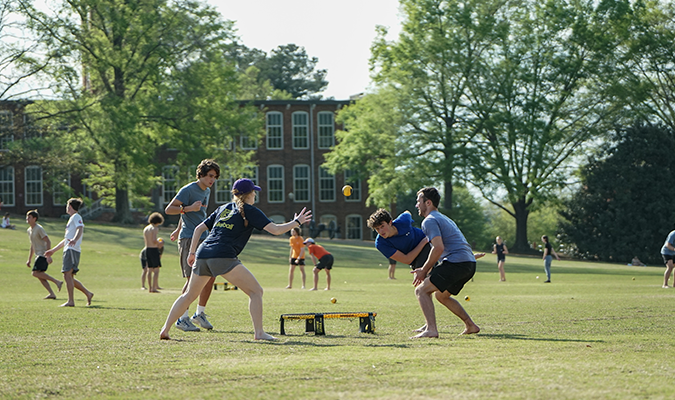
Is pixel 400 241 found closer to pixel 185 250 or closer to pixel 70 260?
pixel 185 250


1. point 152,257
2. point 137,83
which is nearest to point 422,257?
point 152,257

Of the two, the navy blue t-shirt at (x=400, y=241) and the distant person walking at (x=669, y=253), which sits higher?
the navy blue t-shirt at (x=400, y=241)

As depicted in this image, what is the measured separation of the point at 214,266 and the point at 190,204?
203 centimetres

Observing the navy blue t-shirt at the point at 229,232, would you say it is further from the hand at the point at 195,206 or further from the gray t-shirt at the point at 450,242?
the gray t-shirt at the point at 450,242

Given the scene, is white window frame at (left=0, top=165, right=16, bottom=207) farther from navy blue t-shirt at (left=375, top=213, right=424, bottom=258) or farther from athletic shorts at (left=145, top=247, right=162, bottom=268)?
navy blue t-shirt at (left=375, top=213, right=424, bottom=258)

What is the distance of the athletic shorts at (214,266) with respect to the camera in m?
8.06

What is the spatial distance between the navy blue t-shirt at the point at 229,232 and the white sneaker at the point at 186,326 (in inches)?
67.4

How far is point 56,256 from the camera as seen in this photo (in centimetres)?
3081

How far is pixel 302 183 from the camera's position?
64625 mm

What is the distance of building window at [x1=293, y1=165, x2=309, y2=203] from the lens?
6438cm

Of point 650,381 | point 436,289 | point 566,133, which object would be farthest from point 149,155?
point 650,381

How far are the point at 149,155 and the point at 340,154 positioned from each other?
12.7 m

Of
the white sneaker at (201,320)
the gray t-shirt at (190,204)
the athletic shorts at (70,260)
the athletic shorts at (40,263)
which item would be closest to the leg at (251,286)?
the white sneaker at (201,320)

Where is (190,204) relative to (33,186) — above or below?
below
